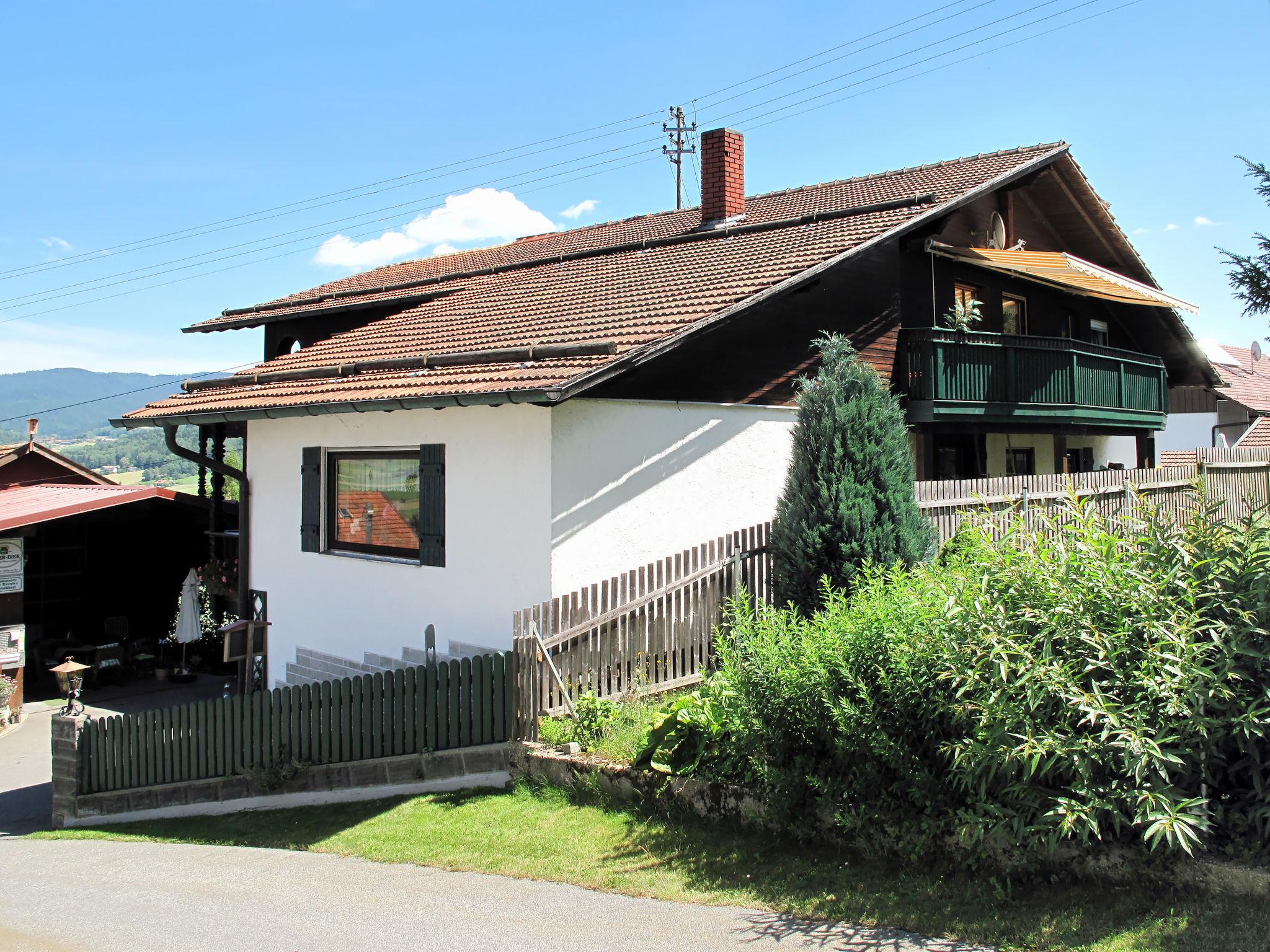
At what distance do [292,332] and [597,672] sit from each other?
13.9 metres

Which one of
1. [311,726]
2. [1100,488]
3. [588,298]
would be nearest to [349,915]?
[311,726]

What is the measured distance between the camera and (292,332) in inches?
780

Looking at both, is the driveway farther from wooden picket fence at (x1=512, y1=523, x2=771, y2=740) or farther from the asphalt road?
wooden picket fence at (x1=512, y1=523, x2=771, y2=740)

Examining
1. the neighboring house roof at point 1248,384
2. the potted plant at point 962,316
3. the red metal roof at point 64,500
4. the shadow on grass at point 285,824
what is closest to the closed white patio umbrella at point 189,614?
the red metal roof at point 64,500

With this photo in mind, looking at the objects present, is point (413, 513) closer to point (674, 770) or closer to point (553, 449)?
point (553, 449)

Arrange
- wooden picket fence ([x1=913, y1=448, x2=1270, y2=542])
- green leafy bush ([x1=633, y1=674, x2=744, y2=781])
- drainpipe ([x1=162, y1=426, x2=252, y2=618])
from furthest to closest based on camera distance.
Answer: drainpipe ([x1=162, y1=426, x2=252, y2=618])
wooden picket fence ([x1=913, y1=448, x2=1270, y2=542])
green leafy bush ([x1=633, y1=674, x2=744, y2=781])

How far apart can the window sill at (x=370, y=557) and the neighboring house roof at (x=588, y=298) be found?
5.58ft

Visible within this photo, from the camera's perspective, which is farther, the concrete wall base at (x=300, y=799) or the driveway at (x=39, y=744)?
the driveway at (x=39, y=744)

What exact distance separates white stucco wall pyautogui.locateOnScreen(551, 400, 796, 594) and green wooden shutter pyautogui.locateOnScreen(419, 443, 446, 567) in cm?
156

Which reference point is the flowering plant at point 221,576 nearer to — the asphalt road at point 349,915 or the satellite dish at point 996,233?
the asphalt road at point 349,915

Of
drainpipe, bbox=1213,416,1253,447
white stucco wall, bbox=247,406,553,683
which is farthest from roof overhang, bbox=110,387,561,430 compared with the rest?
drainpipe, bbox=1213,416,1253,447

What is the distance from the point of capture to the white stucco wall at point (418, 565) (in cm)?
938

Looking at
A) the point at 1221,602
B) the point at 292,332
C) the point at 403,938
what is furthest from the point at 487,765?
the point at 292,332

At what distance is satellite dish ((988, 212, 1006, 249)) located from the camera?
1653 cm
